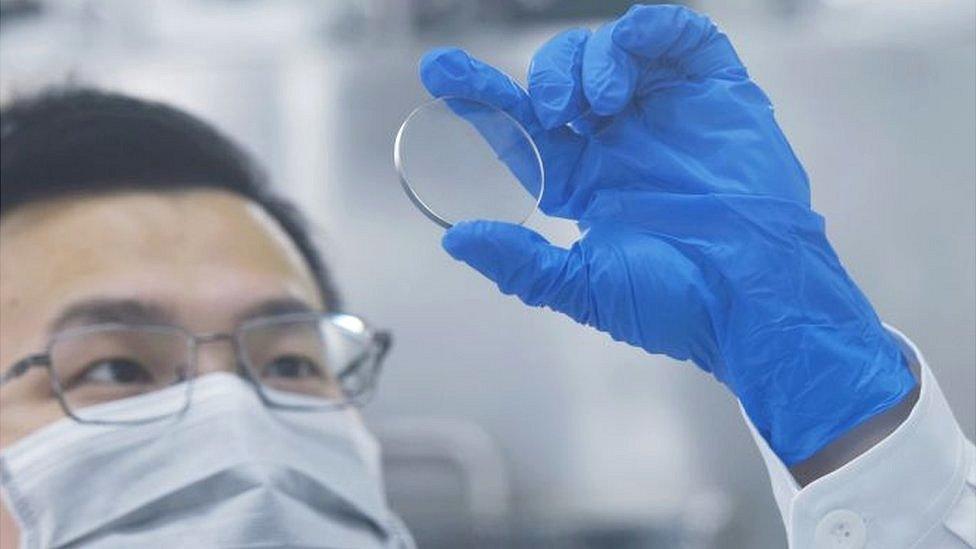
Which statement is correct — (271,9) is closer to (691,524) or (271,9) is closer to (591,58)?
(691,524)

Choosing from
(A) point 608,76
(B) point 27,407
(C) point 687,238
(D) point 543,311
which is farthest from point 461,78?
(D) point 543,311

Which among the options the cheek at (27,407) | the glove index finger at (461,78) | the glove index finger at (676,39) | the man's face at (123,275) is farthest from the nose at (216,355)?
the glove index finger at (676,39)

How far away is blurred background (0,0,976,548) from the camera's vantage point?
1.97 metres

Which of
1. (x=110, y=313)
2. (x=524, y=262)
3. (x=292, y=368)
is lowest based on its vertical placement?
(x=292, y=368)

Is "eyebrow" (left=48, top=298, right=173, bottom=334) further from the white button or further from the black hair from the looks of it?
the white button

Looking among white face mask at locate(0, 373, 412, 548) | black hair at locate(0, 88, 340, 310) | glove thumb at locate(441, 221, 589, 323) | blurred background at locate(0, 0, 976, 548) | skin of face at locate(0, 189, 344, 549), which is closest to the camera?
glove thumb at locate(441, 221, 589, 323)

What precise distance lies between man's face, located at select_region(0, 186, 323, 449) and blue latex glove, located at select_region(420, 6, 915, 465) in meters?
0.55

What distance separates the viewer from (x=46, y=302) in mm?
1502

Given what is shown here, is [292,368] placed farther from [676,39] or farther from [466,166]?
[676,39]

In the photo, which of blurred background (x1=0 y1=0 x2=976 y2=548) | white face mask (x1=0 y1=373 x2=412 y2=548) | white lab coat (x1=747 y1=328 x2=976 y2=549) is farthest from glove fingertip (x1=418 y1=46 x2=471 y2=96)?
blurred background (x1=0 y1=0 x2=976 y2=548)

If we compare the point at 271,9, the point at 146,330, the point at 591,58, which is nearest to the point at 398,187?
the point at 271,9

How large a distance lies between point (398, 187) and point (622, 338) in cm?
100

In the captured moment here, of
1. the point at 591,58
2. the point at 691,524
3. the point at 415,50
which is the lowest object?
the point at 691,524

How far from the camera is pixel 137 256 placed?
60.5 inches
